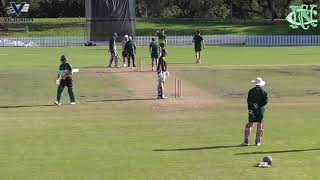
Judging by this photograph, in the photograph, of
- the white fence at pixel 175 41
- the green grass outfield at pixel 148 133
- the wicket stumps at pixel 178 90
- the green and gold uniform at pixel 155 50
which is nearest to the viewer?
the green grass outfield at pixel 148 133

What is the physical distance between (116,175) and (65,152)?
2859mm

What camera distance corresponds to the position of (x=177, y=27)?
3413 inches

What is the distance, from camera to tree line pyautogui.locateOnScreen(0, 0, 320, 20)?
102m

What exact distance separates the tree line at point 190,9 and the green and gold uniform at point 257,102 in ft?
274

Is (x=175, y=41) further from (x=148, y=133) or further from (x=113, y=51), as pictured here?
(x=148, y=133)

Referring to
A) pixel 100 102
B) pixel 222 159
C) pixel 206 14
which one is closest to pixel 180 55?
pixel 100 102

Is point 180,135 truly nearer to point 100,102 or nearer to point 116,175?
point 116,175

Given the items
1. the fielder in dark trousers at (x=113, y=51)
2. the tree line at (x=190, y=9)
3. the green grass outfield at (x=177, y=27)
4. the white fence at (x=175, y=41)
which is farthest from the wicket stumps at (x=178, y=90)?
the tree line at (x=190, y=9)

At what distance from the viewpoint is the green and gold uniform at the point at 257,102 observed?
648 inches

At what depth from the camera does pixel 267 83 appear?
32594 millimetres

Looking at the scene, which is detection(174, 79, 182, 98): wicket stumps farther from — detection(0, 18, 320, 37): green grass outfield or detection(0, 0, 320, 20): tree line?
detection(0, 0, 320, 20): tree line
